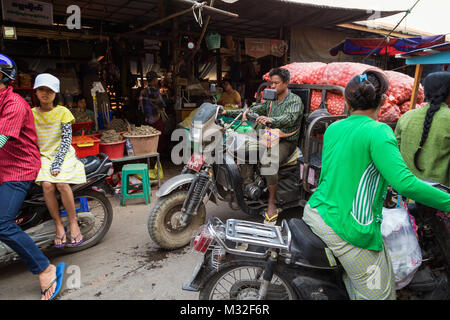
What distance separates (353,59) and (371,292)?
36.2 feet

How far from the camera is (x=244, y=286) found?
6.54ft

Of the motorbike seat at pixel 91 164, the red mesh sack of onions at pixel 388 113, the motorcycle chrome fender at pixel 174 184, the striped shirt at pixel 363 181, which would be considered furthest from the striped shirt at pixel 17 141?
the red mesh sack of onions at pixel 388 113

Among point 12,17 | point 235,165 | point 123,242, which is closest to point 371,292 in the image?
point 235,165

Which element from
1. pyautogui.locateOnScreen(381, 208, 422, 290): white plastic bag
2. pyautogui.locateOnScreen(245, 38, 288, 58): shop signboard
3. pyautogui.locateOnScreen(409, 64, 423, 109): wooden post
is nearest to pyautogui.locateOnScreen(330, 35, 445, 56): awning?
pyautogui.locateOnScreen(245, 38, 288, 58): shop signboard

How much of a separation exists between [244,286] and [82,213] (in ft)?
7.48

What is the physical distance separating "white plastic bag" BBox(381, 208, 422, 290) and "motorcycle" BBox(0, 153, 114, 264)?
2973 mm

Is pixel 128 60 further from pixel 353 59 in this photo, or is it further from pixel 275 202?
pixel 353 59

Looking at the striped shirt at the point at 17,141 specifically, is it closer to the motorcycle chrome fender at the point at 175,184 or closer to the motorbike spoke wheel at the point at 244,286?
the motorcycle chrome fender at the point at 175,184

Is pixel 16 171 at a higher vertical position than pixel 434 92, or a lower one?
lower

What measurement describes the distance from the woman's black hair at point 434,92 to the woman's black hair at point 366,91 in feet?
4.34

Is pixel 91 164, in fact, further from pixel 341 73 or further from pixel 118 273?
pixel 341 73

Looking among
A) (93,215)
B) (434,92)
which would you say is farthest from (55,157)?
(434,92)

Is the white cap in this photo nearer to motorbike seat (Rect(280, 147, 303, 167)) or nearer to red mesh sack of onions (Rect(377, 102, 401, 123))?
motorbike seat (Rect(280, 147, 303, 167))

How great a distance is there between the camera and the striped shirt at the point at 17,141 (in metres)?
2.50
